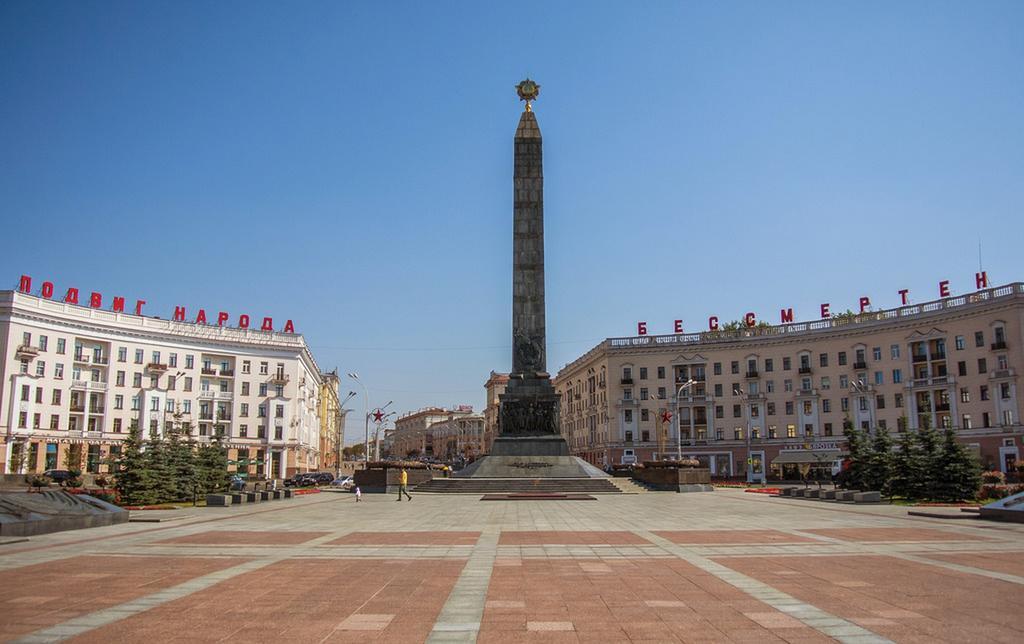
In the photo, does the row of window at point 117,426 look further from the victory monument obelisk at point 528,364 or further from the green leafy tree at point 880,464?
the green leafy tree at point 880,464

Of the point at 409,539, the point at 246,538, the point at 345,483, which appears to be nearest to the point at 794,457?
the point at 345,483

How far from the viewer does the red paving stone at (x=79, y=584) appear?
841 centimetres

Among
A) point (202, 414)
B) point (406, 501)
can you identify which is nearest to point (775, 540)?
point (406, 501)

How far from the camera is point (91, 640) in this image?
7.36m

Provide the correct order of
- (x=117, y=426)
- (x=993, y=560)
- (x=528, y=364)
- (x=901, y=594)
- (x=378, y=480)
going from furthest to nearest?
(x=117, y=426) < (x=528, y=364) < (x=378, y=480) < (x=993, y=560) < (x=901, y=594)

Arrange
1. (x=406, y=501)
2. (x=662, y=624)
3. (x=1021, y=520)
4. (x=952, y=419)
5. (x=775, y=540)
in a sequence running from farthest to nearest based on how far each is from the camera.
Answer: (x=952, y=419) < (x=406, y=501) < (x=1021, y=520) < (x=775, y=540) < (x=662, y=624)

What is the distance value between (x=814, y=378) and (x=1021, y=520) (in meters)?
56.8

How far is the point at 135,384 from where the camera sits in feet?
222

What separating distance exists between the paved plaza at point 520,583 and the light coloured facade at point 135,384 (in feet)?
127

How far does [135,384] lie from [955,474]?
211 ft

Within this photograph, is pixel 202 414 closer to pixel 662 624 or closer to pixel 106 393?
pixel 106 393

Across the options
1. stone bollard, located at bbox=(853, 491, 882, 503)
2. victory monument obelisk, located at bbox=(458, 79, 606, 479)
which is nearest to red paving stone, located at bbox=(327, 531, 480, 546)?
stone bollard, located at bbox=(853, 491, 882, 503)

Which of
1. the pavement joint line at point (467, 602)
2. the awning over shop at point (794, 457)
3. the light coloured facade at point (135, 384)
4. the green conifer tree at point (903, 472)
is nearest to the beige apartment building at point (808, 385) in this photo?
the awning over shop at point (794, 457)

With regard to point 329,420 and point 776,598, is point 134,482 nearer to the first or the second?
point 776,598
